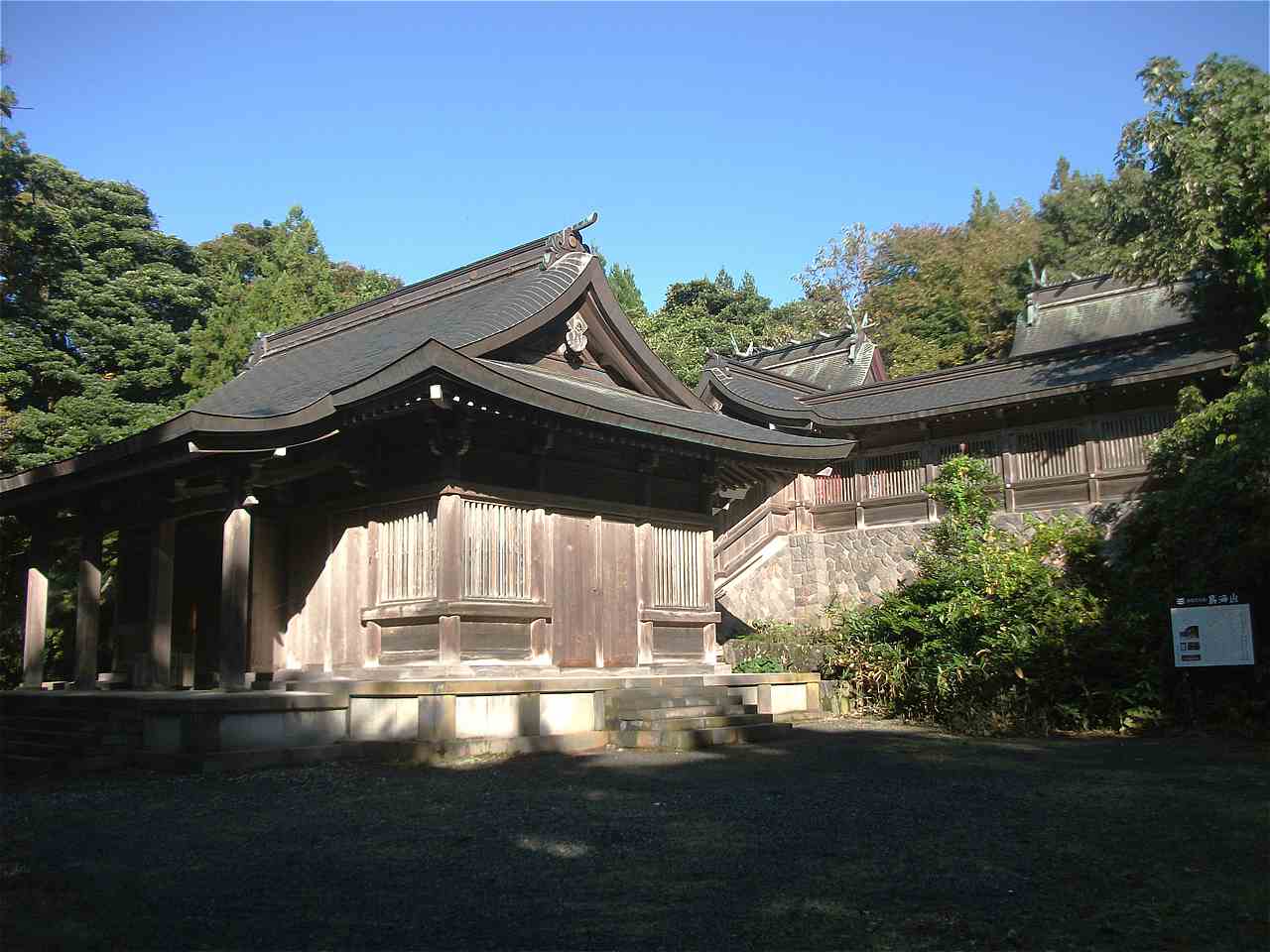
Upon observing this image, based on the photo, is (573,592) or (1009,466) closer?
(573,592)

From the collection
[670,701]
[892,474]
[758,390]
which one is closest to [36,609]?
[670,701]

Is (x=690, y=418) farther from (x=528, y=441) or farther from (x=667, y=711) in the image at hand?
(x=667, y=711)

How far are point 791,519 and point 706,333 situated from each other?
897 inches

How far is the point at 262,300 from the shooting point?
2891 centimetres

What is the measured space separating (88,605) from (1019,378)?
20.3 meters

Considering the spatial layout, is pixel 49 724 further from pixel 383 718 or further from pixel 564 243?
pixel 564 243

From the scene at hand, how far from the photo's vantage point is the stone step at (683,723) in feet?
43.0

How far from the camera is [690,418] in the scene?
16406mm

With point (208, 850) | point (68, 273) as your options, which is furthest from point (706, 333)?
point (208, 850)

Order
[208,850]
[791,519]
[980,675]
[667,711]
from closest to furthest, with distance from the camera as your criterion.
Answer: [208,850] → [667,711] → [980,675] → [791,519]

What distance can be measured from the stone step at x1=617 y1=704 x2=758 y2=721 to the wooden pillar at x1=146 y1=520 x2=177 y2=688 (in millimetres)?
6566

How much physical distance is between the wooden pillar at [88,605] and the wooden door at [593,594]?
759 centimetres

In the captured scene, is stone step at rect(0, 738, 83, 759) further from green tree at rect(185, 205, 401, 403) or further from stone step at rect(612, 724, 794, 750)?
green tree at rect(185, 205, 401, 403)

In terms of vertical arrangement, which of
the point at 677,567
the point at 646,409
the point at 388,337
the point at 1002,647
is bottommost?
the point at 1002,647
